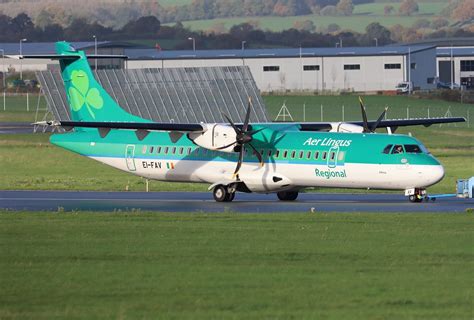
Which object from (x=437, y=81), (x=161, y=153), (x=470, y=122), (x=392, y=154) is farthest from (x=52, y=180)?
(x=437, y=81)

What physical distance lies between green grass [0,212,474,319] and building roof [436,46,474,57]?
113537 millimetres

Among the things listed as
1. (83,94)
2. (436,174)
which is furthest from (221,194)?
(436,174)

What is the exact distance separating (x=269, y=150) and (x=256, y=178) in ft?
3.26

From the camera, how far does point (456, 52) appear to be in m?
144

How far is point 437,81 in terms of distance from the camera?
430 feet

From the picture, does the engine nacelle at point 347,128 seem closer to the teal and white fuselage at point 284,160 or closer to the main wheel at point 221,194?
the teal and white fuselage at point 284,160


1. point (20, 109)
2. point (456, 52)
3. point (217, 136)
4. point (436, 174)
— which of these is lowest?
point (436, 174)

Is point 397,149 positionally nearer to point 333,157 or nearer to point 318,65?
point 333,157

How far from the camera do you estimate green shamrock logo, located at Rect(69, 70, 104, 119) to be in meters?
41.2

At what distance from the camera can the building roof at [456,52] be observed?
141 meters

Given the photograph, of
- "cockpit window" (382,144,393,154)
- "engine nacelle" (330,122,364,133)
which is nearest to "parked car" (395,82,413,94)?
"engine nacelle" (330,122,364,133)

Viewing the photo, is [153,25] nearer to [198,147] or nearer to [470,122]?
[470,122]

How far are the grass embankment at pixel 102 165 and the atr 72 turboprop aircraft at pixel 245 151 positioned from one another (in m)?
4.22

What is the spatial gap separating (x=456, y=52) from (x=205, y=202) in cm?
11087
